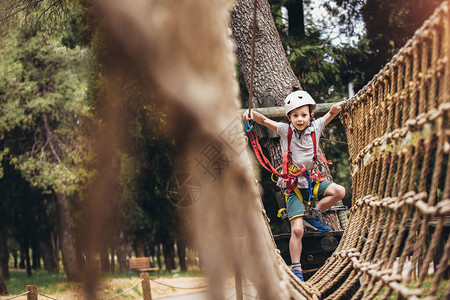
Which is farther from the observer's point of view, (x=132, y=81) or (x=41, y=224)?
(x=41, y=224)

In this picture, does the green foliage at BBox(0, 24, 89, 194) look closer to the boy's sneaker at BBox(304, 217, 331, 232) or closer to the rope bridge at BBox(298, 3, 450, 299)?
the boy's sneaker at BBox(304, 217, 331, 232)

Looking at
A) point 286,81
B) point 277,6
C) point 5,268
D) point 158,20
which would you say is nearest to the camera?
point 158,20

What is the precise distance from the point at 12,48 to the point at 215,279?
10.3m

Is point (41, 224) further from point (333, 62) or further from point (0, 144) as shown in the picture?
point (333, 62)

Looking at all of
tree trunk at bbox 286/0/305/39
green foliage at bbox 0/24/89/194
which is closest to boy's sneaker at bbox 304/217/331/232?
tree trunk at bbox 286/0/305/39

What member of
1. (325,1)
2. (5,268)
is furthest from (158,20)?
(5,268)

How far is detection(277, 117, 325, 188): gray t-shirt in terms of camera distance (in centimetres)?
287

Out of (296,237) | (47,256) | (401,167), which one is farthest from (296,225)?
(47,256)

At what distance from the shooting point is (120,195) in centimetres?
86

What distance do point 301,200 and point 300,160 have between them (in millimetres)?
234

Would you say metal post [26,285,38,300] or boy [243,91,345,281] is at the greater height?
boy [243,91,345,281]

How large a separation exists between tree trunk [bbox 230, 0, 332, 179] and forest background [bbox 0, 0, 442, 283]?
13.5 inches

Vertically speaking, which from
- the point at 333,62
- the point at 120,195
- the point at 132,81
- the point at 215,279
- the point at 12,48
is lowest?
the point at 215,279

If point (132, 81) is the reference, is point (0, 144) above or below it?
above
